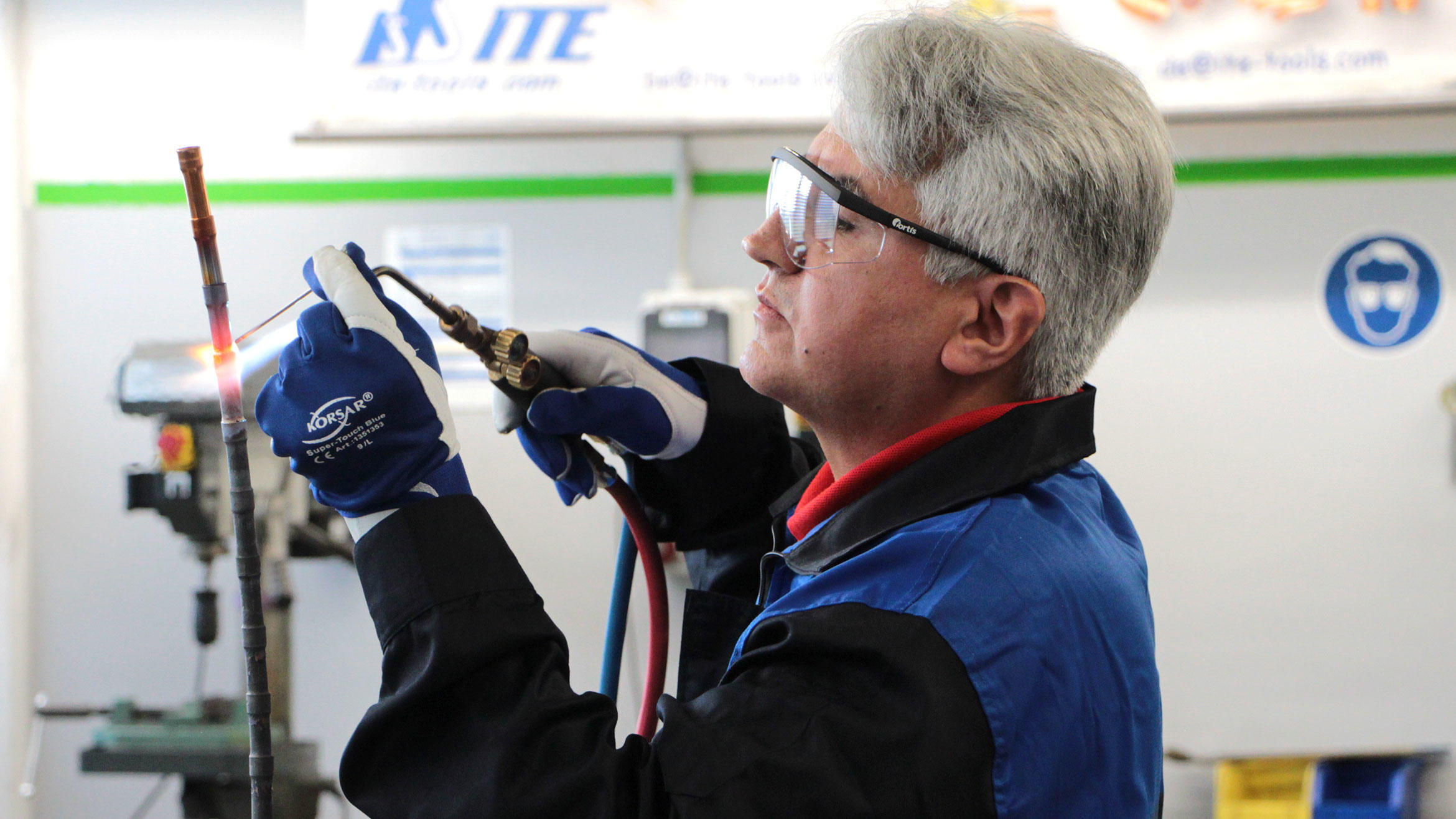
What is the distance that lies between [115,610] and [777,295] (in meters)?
2.27

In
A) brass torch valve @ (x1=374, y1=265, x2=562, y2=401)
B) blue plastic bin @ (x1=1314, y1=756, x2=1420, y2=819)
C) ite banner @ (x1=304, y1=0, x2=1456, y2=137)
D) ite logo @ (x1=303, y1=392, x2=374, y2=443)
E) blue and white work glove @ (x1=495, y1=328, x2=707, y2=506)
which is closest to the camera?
ite logo @ (x1=303, y1=392, x2=374, y2=443)

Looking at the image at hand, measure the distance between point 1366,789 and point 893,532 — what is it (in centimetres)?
219

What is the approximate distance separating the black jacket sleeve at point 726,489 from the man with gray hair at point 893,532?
0.31ft

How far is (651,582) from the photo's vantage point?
1.19 metres

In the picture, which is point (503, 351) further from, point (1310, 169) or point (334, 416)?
point (1310, 169)

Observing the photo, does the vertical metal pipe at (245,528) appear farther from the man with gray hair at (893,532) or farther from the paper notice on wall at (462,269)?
the paper notice on wall at (462,269)

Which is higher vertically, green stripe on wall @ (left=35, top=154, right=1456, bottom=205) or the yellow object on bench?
green stripe on wall @ (left=35, top=154, right=1456, bottom=205)

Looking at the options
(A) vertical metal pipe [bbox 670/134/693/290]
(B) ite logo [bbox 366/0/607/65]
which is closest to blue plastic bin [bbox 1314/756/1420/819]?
(A) vertical metal pipe [bbox 670/134/693/290]

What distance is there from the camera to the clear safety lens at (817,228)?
94 centimetres

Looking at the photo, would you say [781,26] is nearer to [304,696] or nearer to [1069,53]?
[1069,53]

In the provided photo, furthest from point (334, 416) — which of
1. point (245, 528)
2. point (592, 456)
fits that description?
point (592, 456)

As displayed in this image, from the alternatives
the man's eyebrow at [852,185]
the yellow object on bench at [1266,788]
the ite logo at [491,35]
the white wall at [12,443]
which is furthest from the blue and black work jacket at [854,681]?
the white wall at [12,443]

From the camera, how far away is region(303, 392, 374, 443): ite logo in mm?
825

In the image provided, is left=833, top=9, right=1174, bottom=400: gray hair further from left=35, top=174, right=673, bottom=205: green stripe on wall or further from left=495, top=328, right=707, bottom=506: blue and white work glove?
left=35, top=174, right=673, bottom=205: green stripe on wall
